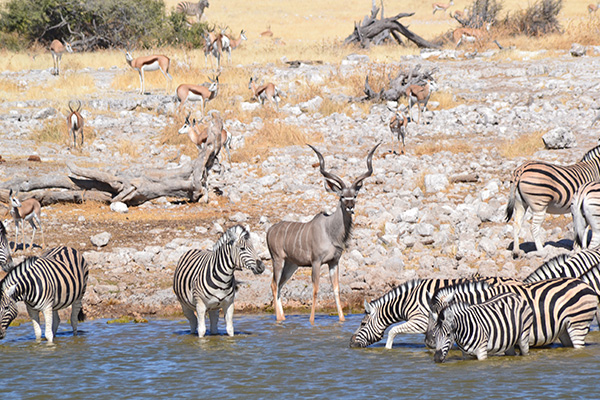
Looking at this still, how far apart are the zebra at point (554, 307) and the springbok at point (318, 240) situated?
1.65 m

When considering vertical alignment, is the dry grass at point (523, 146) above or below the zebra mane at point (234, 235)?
above

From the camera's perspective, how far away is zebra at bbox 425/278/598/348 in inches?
284

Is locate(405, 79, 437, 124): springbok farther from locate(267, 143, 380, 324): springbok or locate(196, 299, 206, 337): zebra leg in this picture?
locate(196, 299, 206, 337): zebra leg

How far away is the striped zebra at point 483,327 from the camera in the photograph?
6.86 metres

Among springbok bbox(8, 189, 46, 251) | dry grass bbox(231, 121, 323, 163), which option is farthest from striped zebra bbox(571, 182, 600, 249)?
dry grass bbox(231, 121, 323, 163)

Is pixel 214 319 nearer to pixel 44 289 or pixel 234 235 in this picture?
pixel 234 235

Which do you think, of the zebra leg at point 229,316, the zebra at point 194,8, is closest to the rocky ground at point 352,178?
the zebra leg at point 229,316

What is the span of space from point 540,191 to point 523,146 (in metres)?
5.49

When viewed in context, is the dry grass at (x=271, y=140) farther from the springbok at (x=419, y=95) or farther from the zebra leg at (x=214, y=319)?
the zebra leg at (x=214, y=319)

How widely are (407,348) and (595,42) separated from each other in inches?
844

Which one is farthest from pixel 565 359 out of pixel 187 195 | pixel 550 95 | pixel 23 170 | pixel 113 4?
pixel 113 4

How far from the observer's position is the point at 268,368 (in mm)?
7125

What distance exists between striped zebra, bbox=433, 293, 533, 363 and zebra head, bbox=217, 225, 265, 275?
189 cm

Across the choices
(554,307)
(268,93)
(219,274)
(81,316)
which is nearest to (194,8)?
(268,93)
